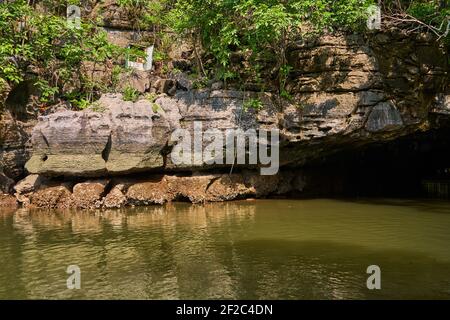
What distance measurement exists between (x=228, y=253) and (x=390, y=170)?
16.0m

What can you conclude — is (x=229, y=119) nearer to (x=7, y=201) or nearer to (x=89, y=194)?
(x=89, y=194)

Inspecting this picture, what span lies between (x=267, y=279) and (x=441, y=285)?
97.0 inches

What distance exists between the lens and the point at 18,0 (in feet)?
47.8

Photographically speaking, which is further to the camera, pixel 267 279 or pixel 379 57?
pixel 379 57

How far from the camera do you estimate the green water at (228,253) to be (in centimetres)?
592

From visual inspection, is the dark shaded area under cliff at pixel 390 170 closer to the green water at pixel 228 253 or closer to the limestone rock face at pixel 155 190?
the limestone rock face at pixel 155 190

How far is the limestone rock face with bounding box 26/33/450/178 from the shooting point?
13062 millimetres

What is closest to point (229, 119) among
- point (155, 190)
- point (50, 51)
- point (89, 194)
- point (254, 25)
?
point (254, 25)

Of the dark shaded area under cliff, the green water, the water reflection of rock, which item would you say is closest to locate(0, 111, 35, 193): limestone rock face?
the green water

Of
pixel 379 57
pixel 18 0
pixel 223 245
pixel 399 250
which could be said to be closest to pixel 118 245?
pixel 223 245

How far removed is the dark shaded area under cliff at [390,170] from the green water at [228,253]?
14.8ft

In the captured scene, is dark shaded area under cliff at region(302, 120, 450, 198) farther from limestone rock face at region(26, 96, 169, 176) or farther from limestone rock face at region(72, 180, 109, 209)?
limestone rock face at region(72, 180, 109, 209)

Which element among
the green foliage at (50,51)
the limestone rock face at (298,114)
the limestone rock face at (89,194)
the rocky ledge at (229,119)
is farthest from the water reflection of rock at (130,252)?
the green foliage at (50,51)

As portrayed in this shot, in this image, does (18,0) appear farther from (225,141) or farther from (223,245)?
(223,245)
